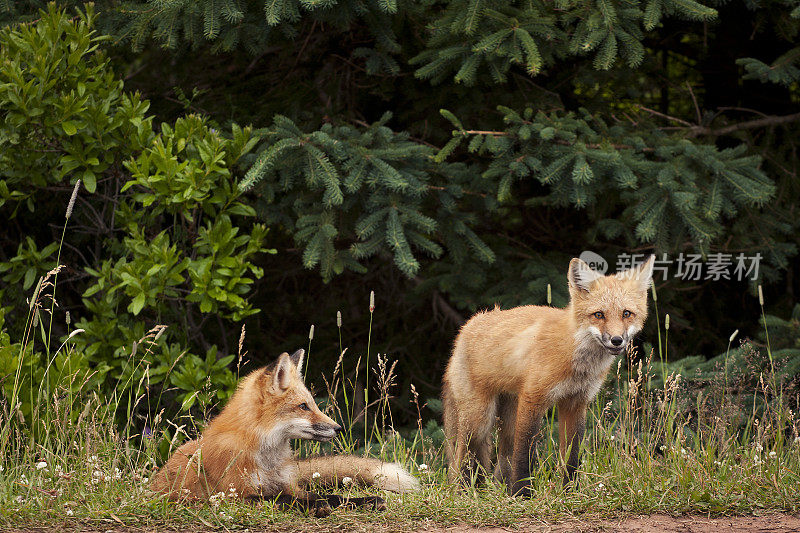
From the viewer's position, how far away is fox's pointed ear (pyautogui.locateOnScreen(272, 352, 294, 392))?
14.2 feet

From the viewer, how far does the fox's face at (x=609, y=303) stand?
4.44 meters

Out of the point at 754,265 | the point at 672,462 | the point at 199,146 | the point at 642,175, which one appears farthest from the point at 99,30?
the point at 754,265

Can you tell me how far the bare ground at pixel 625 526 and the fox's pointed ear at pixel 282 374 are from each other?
0.71 metres

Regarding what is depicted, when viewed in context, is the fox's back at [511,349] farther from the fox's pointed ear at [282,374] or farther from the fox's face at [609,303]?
the fox's pointed ear at [282,374]

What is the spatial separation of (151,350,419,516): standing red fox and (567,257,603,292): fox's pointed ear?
1.56 m

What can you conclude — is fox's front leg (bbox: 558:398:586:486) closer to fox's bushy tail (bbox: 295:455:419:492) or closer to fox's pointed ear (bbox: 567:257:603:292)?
fox's pointed ear (bbox: 567:257:603:292)

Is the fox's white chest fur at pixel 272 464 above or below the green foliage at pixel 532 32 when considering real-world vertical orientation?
below

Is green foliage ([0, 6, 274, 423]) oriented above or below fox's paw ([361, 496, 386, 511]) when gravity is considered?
above

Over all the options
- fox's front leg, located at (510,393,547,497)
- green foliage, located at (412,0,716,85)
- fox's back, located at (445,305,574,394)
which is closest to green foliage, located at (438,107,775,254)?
green foliage, located at (412,0,716,85)

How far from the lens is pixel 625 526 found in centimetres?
435

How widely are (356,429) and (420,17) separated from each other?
3815mm

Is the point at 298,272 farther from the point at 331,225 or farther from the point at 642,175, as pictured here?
the point at 642,175

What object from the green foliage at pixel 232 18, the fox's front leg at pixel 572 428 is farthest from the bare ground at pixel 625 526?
the green foliage at pixel 232 18

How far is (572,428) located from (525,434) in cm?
32
